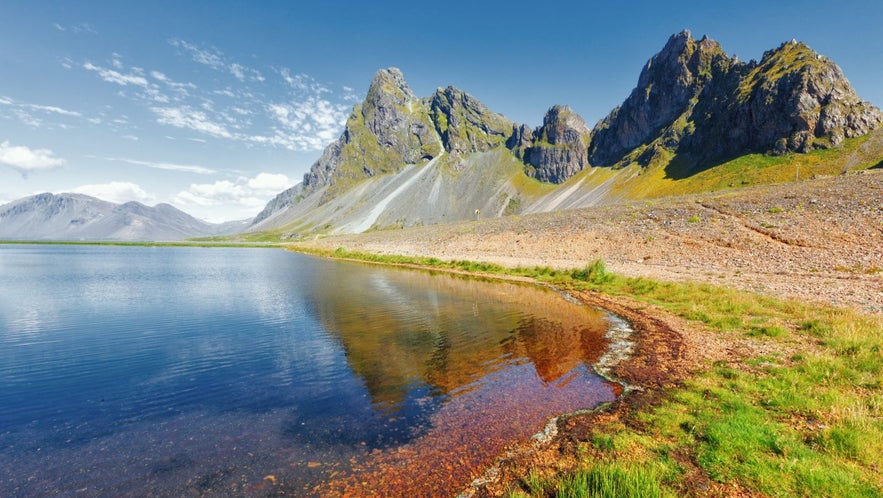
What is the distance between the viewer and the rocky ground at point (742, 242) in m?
30.2

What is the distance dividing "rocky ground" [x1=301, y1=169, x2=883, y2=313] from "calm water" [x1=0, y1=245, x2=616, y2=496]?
50.7 ft

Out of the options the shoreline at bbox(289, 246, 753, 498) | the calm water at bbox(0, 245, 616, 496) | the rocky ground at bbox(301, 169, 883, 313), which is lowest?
the calm water at bbox(0, 245, 616, 496)

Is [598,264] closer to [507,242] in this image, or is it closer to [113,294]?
[507,242]

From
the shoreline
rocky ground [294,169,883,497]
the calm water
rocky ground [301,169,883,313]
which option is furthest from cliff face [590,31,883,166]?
the calm water

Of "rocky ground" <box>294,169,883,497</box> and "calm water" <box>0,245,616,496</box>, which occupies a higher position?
"rocky ground" <box>294,169,883,497</box>

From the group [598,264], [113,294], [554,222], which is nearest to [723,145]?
[554,222]

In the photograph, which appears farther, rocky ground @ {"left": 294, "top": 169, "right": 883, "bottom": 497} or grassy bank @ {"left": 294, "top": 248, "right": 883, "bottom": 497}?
rocky ground @ {"left": 294, "top": 169, "right": 883, "bottom": 497}

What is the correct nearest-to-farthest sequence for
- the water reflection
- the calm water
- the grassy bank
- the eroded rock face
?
the grassy bank
the calm water
the water reflection
the eroded rock face

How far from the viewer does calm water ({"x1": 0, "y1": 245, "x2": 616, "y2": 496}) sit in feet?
31.6

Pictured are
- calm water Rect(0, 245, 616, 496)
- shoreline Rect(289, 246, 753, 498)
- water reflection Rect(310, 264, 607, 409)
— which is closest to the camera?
shoreline Rect(289, 246, 753, 498)

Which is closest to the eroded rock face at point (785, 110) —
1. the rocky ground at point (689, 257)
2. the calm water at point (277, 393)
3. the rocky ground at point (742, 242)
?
the rocky ground at point (742, 242)

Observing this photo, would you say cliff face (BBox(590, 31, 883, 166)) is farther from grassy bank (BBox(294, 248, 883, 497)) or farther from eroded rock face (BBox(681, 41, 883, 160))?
grassy bank (BBox(294, 248, 883, 497))

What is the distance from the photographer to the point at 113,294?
3772 cm

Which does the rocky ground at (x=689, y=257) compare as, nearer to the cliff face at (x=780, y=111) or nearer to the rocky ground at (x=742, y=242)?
the rocky ground at (x=742, y=242)
